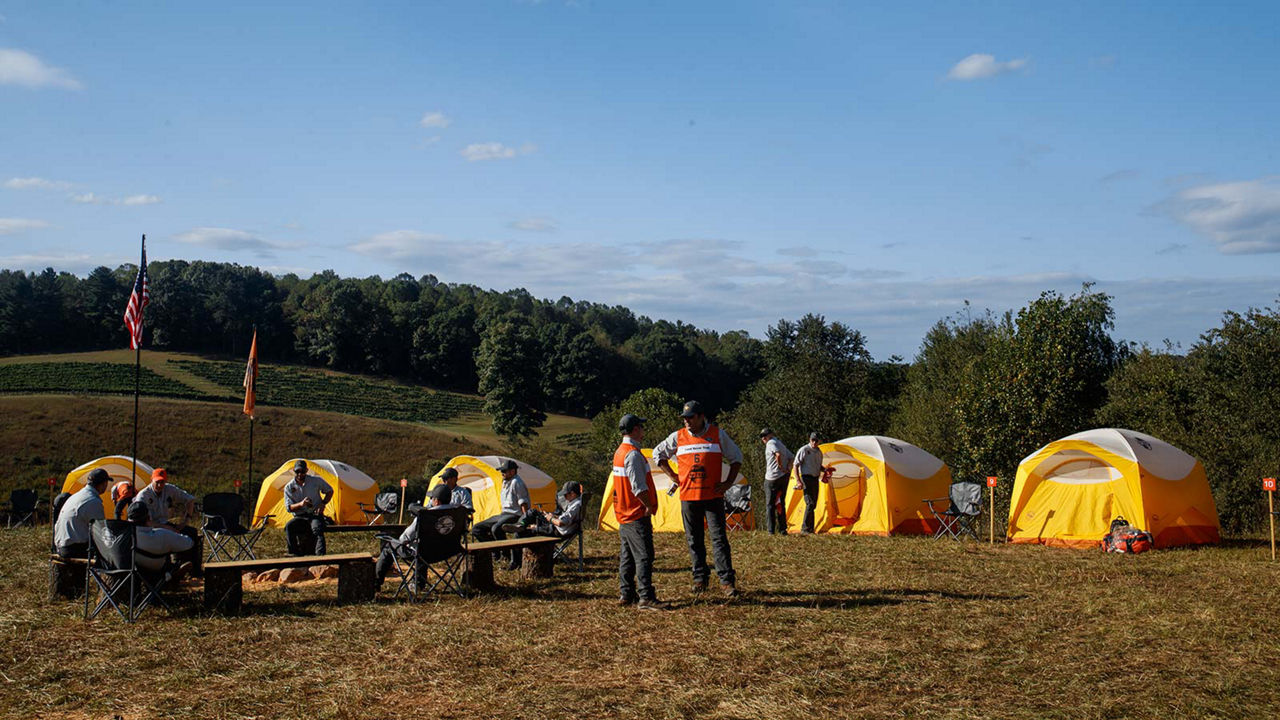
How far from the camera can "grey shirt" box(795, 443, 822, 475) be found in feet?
45.9

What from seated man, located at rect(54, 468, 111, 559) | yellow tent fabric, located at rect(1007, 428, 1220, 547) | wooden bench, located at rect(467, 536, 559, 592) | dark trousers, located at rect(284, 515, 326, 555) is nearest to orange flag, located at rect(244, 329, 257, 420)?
dark trousers, located at rect(284, 515, 326, 555)

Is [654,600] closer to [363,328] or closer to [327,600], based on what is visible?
[327,600]

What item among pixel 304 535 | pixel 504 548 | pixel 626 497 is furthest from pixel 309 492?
pixel 626 497

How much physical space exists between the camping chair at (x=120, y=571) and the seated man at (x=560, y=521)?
151 inches

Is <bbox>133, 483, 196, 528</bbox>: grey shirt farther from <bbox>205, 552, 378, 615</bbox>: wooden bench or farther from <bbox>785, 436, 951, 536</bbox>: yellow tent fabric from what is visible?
<bbox>785, 436, 951, 536</bbox>: yellow tent fabric

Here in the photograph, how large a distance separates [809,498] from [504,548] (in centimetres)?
639

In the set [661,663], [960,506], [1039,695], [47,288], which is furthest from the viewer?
[47,288]

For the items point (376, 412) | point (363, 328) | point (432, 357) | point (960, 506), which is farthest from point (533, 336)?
point (960, 506)

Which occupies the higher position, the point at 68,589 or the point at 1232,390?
the point at 1232,390

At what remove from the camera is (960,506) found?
13.5 m

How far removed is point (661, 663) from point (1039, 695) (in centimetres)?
223

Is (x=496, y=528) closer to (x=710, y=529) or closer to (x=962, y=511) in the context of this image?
(x=710, y=529)

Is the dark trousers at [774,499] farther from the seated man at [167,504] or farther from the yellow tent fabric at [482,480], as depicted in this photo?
the seated man at [167,504]

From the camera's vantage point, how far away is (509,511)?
36.6 ft
